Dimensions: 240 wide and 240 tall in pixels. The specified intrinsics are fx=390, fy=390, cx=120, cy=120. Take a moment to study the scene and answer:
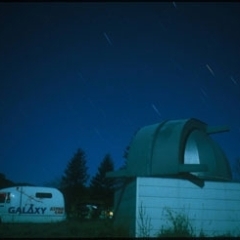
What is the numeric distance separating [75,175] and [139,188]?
52.8 meters

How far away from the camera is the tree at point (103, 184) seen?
56.7m

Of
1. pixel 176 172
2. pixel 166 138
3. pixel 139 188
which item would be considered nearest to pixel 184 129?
pixel 166 138

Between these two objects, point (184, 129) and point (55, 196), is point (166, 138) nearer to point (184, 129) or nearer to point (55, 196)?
point (184, 129)

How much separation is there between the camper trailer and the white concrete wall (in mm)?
12529

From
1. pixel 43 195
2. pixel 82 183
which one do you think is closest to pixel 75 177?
pixel 82 183

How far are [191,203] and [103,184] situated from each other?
48.3 meters

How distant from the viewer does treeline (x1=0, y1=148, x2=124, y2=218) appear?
56.0m

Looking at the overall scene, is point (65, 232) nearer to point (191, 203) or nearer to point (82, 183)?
point (191, 203)

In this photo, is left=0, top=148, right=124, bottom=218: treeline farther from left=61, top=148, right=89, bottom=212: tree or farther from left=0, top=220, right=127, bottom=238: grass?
left=0, top=220, right=127, bottom=238: grass

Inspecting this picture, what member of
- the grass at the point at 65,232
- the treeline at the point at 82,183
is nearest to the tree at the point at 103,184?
the treeline at the point at 82,183

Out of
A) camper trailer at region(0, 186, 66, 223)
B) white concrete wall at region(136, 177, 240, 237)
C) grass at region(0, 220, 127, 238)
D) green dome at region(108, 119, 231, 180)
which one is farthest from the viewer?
camper trailer at region(0, 186, 66, 223)

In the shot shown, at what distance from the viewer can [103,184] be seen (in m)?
61.6

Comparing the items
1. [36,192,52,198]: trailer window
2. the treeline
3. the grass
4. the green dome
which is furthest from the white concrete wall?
the treeline

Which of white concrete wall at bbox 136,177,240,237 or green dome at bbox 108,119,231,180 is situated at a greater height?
green dome at bbox 108,119,231,180
